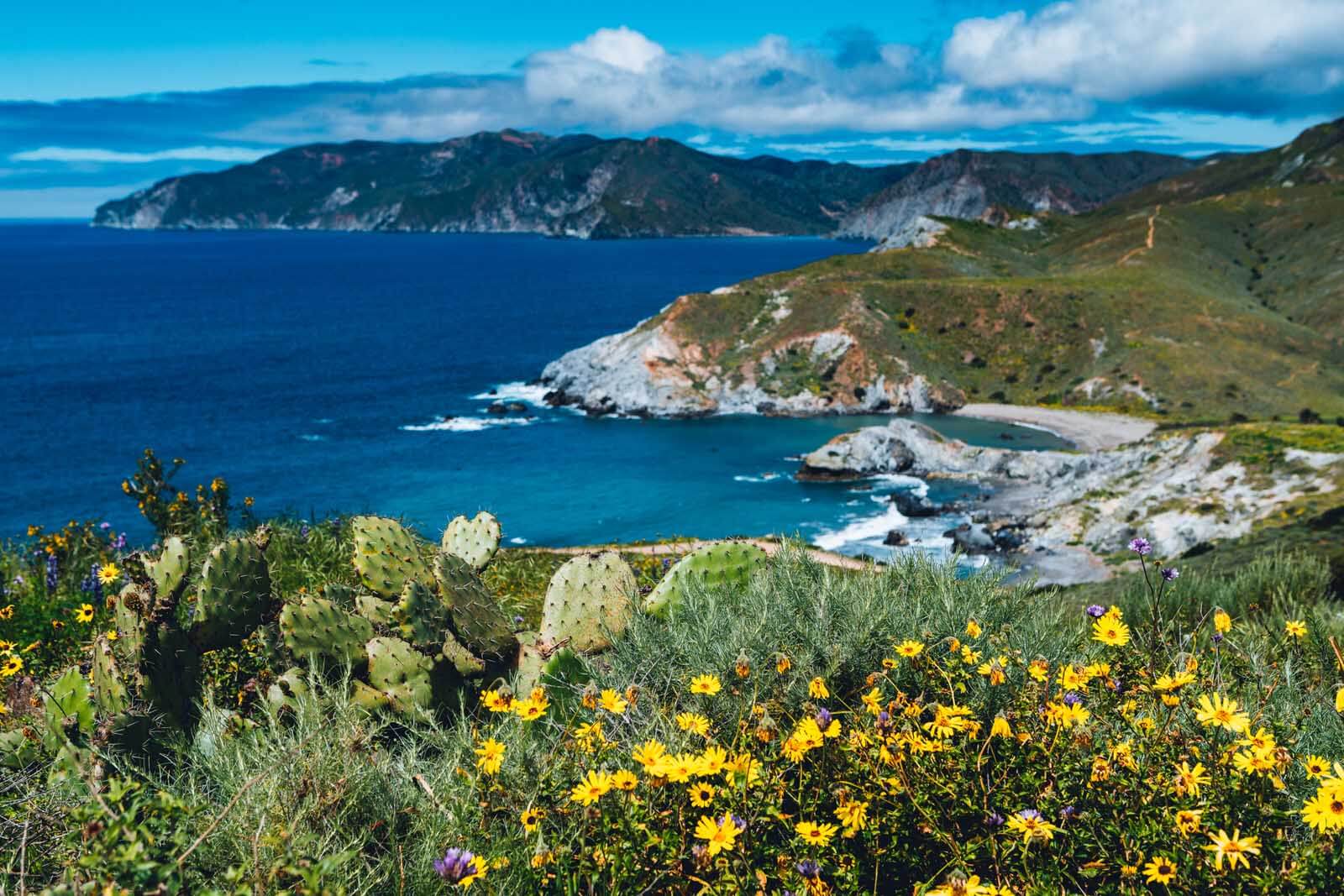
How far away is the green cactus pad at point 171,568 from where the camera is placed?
5.83 meters

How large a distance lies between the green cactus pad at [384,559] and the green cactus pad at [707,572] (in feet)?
6.39

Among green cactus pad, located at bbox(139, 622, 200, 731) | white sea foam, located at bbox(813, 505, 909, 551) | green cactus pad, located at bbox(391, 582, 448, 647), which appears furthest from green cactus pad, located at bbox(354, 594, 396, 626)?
white sea foam, located at bbox(813, 505, 909, 551)

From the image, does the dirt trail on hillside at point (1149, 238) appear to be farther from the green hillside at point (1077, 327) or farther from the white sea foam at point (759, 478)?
the white sea foam at point (759, 478)

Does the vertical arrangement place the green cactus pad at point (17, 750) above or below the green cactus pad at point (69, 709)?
below

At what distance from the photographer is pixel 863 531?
66.2 metres

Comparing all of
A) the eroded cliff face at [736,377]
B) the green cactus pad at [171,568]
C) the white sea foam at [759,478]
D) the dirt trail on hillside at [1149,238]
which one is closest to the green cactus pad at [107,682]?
the green cactus pad at [171,568]

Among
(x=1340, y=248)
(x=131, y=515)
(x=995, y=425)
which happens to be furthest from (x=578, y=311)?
(x=1340, y=248)

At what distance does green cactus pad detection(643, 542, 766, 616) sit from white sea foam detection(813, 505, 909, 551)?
176ft

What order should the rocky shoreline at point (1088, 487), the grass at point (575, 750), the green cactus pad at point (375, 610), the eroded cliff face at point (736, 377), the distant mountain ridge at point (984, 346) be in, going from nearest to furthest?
the grass at point (575, 750), the green cactus pad at point (375, 610), the rocky shoreline at point (1088, 487), the distant mountain ridge at point (984, 346), the eroded cliff face at point (736, 377)

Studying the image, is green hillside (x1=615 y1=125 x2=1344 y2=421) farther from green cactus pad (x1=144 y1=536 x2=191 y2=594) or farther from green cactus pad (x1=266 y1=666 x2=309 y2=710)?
green cactus pad (x1=266 y1=666 x2=309 y2=710)

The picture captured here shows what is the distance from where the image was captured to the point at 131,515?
2530 inches

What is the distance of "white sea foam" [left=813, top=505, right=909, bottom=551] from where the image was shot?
208 ft

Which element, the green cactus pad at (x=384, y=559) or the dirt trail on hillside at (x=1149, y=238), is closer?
the green cactus pad at (x=384, y=559)

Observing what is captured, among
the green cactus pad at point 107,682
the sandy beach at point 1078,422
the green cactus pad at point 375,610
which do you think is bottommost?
the sandy beach at point 1078,422
